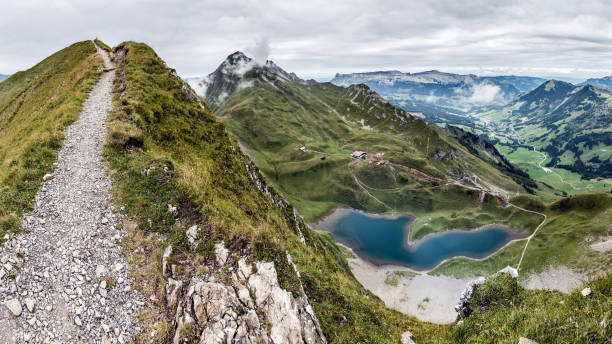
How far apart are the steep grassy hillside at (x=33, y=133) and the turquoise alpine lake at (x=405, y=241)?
102194 mm

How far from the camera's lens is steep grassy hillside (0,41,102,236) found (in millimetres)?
15867

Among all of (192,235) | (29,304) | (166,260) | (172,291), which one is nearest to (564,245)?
(192,235)

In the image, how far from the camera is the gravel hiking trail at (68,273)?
35.9 ft

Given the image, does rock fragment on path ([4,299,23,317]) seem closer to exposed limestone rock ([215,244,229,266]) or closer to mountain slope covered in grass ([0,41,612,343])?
mountain slope covered in grass ([0,41,612,343])

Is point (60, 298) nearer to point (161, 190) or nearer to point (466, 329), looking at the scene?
point (161, 190)

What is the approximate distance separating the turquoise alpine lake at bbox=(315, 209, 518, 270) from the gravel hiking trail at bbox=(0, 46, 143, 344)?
102m

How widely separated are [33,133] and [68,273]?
75.9 feet

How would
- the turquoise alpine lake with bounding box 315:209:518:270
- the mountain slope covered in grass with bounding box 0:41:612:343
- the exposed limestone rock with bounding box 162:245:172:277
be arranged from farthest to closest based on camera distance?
1. the turquoise alpine lake with bounding box 315:209:518:270
2. the exposed limestone rock with bounding box 162:245:172:277
3. the mountain slope covered in grass with bounding box 0:41:612:343

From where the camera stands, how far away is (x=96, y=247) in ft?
47.5

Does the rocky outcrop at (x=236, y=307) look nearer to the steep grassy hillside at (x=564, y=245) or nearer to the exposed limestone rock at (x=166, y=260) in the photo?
the exposed limestone rock at (x=166, y=260)

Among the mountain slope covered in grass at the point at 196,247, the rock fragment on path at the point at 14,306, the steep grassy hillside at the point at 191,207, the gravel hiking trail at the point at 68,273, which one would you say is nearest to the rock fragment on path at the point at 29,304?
the gravel hiking trail at the point at 68,273

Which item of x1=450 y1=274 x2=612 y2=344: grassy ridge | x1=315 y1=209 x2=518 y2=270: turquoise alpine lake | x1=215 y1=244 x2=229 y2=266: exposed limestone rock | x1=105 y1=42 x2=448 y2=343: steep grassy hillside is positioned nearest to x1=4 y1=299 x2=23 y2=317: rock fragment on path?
x1=105 y1=42 x2=448 y2=343: steep grassy hillside

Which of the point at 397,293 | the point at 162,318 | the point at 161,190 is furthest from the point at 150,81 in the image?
the point at 397,293

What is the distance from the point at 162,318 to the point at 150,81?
1569 inches
